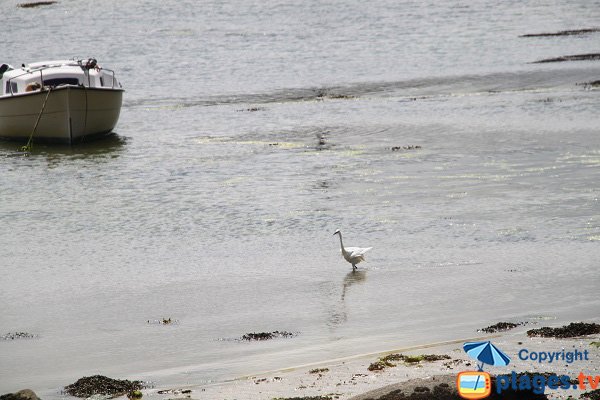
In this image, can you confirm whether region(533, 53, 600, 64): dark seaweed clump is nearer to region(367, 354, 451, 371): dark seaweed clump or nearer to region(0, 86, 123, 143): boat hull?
region(0, 86, 123, 143): boat hull

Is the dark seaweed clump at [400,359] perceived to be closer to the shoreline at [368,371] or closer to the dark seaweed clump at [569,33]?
the shoreline at [368,371]

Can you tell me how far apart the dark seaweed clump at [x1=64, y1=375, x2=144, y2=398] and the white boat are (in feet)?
63.0

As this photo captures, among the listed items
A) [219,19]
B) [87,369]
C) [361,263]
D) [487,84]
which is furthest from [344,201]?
[219,19]

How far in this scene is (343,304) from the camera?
14.0 meters

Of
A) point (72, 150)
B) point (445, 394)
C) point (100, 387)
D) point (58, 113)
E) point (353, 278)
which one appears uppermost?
point (445, 394)

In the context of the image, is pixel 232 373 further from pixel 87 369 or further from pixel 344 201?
pixel 344 201

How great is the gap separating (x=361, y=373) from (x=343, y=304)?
3388 mm

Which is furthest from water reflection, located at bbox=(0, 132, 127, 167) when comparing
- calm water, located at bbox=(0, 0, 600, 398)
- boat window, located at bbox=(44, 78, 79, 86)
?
boat window, located at bbox=(44, 78, 79, 86)

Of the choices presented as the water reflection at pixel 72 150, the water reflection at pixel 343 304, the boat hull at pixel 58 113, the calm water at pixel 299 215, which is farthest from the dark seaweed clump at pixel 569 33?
the water reflection at pixel 343 304

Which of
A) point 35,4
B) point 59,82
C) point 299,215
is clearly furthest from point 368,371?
point 35,4

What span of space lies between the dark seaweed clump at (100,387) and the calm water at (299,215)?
460 millimetres

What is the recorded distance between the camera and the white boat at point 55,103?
29.4m

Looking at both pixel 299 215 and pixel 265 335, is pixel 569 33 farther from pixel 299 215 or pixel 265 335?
pixel 265 335

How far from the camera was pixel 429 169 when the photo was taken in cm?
2377
